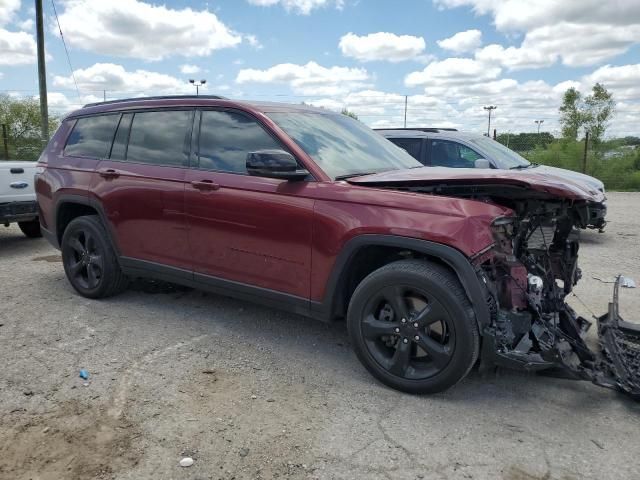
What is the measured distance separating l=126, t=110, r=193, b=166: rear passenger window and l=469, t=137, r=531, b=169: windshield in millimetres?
4864

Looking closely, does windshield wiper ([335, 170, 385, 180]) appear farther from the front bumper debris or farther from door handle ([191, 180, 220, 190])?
the front bumper debris

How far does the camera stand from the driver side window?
25.9 feet

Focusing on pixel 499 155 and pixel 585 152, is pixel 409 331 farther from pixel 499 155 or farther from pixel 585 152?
pixel 585 152

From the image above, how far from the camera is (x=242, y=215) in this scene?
3.90 meters

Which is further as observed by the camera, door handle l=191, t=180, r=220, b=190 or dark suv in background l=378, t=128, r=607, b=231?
dark suv in background l=378, t=128, r=607, b=231

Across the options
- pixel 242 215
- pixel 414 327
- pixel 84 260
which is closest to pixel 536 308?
pixel 414 327

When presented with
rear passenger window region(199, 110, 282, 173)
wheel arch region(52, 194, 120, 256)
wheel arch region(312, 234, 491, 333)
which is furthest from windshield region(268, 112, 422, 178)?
wheel arch region(52, 194, 120, 256)

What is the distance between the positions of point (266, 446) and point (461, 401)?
1242mm

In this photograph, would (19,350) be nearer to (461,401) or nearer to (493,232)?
(461,401)

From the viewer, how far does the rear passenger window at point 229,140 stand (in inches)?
157

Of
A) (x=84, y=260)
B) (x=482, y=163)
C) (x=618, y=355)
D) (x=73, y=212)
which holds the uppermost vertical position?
(x=482, y=163)

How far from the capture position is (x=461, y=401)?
331 cm

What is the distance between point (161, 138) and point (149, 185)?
42 centimetres

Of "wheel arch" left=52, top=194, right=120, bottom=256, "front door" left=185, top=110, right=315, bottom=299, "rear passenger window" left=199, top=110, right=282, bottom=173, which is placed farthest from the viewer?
"wheel arch" left=52, top=194, right=120, bottom=256
